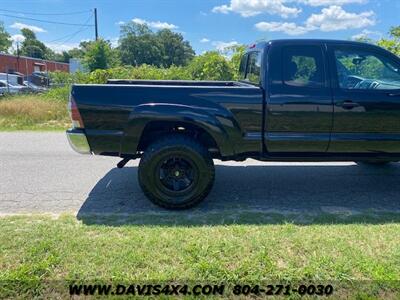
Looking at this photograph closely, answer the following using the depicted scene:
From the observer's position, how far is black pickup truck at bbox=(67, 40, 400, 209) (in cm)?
402

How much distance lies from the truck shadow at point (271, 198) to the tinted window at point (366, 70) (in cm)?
146

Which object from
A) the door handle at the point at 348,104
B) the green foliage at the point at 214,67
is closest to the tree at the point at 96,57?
the green foliage at the point at 214,67

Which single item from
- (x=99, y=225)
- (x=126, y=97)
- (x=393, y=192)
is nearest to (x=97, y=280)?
(x=99, y=225)

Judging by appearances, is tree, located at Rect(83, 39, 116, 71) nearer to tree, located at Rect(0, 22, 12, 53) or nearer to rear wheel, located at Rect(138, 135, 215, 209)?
rear wheel, located at Rect(138, 135, 215, 209)

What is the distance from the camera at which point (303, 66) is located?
13.9 ft

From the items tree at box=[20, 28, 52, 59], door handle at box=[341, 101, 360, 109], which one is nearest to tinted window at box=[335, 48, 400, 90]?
door handle at box=[341, 101, 360, 109]

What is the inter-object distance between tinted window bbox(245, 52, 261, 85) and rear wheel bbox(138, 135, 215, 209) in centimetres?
116

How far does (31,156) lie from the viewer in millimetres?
6863

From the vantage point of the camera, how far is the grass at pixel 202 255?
270 cm

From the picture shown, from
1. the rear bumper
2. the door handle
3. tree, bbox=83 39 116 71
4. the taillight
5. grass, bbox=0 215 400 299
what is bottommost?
grass, bbox=0 215 400 299

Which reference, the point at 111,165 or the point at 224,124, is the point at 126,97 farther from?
the point at 111,165

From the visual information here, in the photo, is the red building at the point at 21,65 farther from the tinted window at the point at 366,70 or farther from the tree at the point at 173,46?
the tinted window at the point at 366,70

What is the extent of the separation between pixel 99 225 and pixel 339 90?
3.09 meters

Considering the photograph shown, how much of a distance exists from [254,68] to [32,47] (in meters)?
99.7
